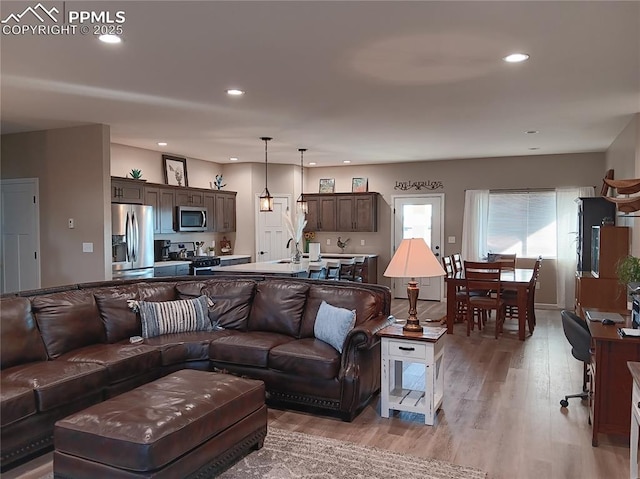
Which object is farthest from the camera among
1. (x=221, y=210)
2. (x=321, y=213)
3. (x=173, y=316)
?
(x=321, y=213)

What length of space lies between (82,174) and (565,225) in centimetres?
771

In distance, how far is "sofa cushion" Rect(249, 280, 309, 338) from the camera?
14.5ft

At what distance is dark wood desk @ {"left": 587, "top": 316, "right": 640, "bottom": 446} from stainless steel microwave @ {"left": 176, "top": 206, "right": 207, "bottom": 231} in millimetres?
6503

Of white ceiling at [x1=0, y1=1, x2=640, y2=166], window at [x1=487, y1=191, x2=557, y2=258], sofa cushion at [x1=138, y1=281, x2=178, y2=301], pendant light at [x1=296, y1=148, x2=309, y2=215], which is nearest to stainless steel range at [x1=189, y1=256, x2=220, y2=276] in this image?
pendant light at [x1=296, y1=148, x2=309, y2=215]

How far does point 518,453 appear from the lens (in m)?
3.13

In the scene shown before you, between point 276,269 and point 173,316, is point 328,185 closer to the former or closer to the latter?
point 276,269

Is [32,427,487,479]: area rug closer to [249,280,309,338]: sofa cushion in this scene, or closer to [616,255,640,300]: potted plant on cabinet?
[249,280,309,338]: sofa cushion

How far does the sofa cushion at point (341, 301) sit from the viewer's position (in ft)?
13.7

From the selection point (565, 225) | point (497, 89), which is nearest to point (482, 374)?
point (497, 89)

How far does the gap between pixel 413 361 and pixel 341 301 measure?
897 mm

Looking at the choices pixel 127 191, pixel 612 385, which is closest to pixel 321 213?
pixel 127 191

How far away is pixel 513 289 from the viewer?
6406mm

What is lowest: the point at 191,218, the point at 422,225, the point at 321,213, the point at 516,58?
the point at 422,225

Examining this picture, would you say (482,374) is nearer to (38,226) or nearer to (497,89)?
(497,89)
